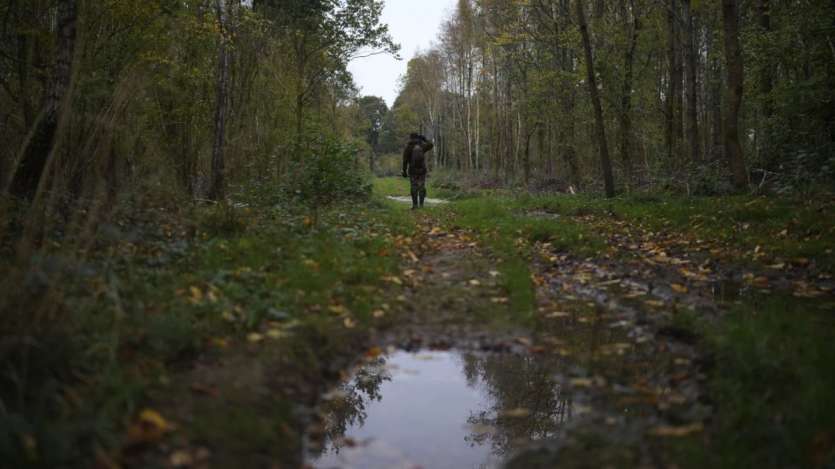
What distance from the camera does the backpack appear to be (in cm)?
1428

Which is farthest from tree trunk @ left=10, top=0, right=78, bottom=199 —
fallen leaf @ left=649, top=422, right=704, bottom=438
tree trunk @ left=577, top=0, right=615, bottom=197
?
tree trunk @ left=577, top=0, right=615, bottom=197

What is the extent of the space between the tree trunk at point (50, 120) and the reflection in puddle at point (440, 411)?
563 centimetres

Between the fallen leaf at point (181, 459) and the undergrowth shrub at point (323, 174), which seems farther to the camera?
the undergrowth shrub at point (323, 174)

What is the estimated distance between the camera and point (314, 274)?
18.7ft

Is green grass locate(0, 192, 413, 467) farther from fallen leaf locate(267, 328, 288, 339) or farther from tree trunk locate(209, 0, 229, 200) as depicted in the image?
tree trunk locate(209, 0, 229, 200)

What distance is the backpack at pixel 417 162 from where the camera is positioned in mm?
14281

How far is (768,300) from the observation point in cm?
550

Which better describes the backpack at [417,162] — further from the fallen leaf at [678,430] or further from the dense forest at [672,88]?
the fallen leaf at [678,430]

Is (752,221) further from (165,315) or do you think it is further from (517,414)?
(165,315)

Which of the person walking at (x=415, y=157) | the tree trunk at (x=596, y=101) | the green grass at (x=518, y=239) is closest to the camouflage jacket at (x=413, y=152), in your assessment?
the person walking at (x=415, y=157)

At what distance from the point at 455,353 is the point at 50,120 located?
624cm

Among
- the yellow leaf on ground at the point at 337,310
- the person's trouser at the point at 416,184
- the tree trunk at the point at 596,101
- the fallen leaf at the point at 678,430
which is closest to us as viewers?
the fallen leaf at the point at 678,430

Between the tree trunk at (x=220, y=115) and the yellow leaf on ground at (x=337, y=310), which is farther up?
the tree trunk at (x=220, y=115)

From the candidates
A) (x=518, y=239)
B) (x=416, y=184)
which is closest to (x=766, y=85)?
(x=416, y=184)
